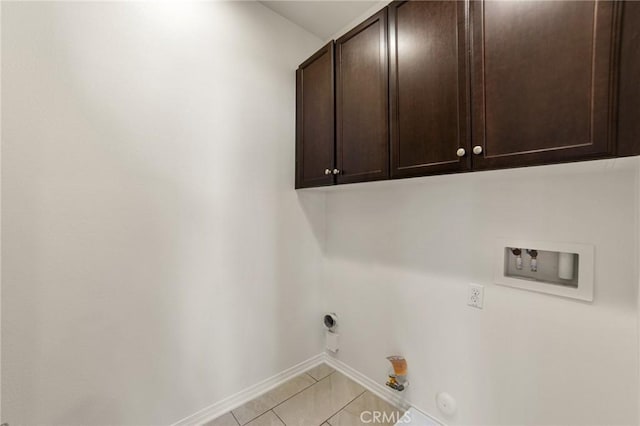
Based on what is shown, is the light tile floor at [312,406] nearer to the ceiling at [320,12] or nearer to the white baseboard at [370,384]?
the white baseboard at [370,384]

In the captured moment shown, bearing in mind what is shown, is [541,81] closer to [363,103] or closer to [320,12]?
[363,103]

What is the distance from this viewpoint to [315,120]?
1.72 meters

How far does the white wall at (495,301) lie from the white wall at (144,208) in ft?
2.22

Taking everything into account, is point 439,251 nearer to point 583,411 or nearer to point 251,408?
point 583,411

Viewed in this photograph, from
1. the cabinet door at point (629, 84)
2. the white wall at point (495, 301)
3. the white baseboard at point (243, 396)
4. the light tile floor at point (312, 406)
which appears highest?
the cabinet door at point (629, 84)

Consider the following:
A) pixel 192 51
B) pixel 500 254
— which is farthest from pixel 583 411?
pixel 192 51

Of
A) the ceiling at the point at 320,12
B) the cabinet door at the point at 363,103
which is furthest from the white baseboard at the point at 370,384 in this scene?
the ceiling at the point at 320,12

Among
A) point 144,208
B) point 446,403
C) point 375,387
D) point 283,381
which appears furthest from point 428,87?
point 283,381

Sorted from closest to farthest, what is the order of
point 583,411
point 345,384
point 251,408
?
1. point 583,411
2. point 251,408
3. point 345,384

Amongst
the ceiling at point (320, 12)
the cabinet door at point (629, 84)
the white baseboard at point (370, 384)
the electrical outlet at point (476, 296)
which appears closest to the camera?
the cabinet door at point (629, 84)

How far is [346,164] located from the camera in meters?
1.50

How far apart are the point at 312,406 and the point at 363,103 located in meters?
1.84

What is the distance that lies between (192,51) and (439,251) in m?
1.81

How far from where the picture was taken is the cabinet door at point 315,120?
1.61 m
